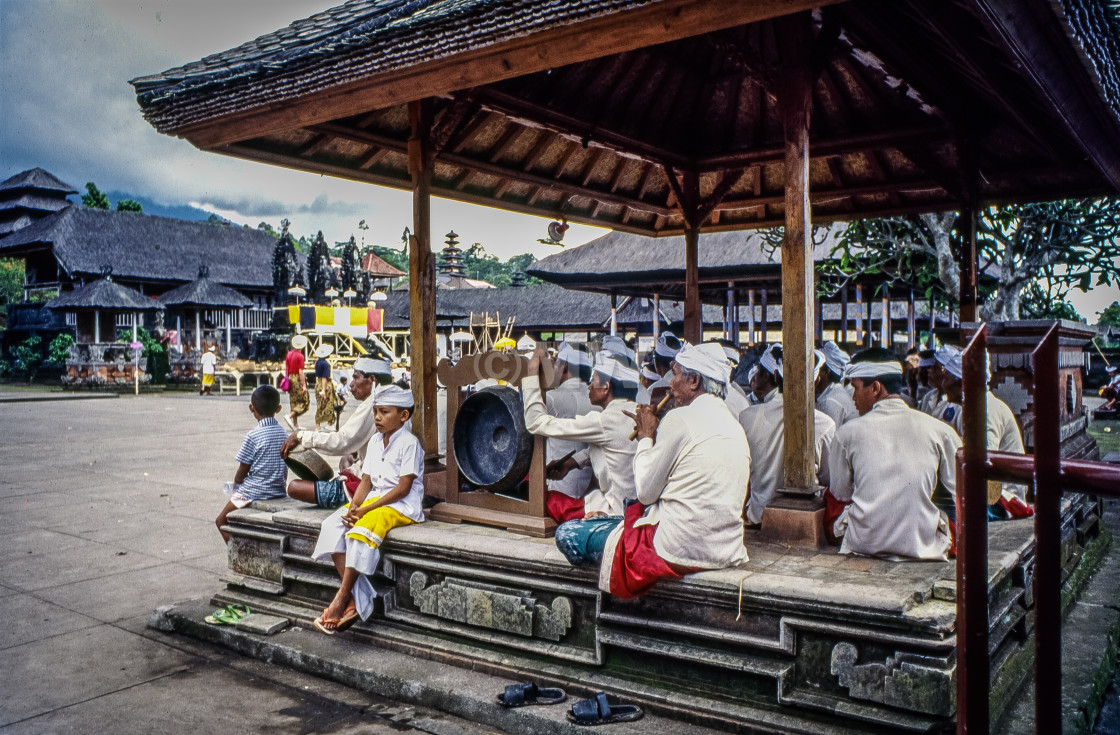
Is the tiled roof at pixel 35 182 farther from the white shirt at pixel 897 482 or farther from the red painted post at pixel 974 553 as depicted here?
the red painted post at pixel 974 553

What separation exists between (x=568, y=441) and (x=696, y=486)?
1662 millimetres

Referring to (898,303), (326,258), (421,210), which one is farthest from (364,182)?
(326,258)

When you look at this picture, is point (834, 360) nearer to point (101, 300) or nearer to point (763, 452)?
point (763, 452)

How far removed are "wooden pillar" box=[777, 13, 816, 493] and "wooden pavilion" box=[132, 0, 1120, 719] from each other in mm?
13

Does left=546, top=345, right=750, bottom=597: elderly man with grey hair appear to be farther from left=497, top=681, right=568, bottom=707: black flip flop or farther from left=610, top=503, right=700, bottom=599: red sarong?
left=497, top=681, right=568, bottom=707: black flip flop

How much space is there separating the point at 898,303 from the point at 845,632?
20.8m

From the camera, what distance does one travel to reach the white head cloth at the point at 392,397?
16.9ft

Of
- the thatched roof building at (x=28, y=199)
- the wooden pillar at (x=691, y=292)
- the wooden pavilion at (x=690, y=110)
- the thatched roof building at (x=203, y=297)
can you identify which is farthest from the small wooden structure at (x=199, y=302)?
the wooden pillar at (x=691, y=292)

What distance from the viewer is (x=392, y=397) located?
515cm

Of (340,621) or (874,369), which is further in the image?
(340,621)

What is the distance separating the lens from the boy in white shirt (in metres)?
4.95

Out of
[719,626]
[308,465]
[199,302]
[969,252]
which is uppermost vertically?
[199,302]

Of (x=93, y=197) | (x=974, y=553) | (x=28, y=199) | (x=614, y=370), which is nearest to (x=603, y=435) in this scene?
(x=614, y=370)

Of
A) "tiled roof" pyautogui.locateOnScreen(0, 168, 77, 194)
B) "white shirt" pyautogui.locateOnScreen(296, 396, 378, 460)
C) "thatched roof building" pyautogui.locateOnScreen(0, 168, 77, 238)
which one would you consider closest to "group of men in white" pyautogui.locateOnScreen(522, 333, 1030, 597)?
"white shirt" pyautogui.locateOnScreen(296, 396, 378, 460)
